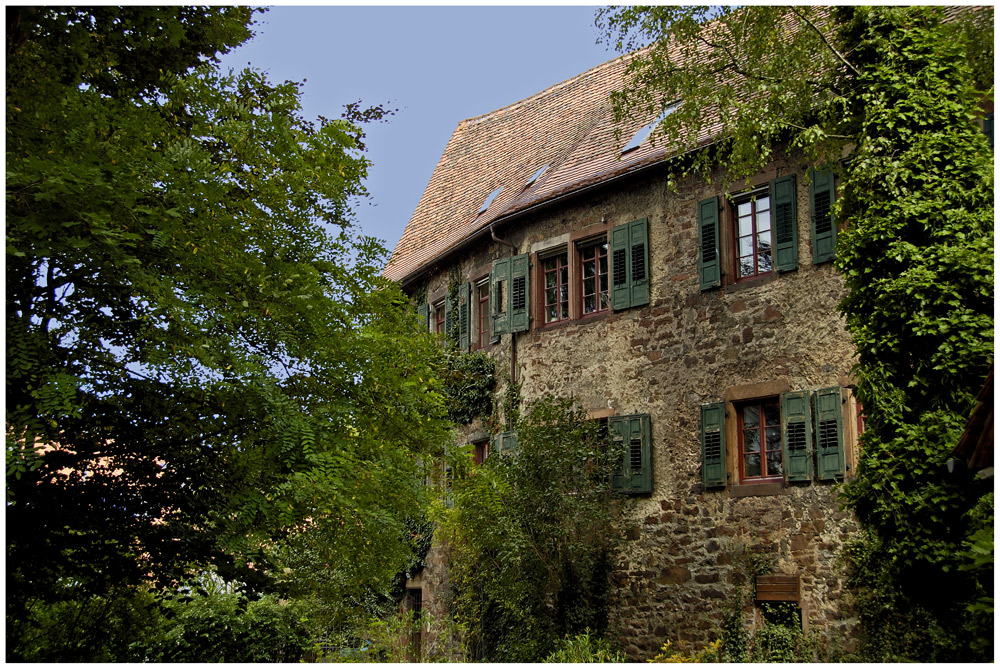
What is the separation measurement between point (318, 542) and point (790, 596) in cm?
542

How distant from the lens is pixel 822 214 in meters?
11.7

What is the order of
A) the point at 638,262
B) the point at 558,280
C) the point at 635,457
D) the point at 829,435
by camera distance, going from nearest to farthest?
the point at 829,435 < the point at 635,457 < the point at 638,262 < the point at 558,280

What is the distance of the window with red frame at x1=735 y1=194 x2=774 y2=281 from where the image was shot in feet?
40.7

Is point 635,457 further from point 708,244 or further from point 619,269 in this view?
point 708,244

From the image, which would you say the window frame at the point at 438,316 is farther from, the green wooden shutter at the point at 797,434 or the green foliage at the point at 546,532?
the green wooden shutter at the point at 797,434

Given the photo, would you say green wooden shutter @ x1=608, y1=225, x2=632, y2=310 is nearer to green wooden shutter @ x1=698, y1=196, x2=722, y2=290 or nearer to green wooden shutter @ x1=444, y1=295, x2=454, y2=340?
green wooden shutter @ x1=698, y1=196, x2=722, y2=290

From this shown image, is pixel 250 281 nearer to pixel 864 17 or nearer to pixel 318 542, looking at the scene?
pixel 318 542

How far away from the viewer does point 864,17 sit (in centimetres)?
971

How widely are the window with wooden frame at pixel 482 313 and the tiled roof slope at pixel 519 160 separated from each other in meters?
0.90

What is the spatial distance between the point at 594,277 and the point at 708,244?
217cm

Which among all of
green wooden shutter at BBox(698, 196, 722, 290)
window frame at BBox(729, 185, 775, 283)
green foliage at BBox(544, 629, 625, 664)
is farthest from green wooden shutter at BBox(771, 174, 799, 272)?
green foliage at BBox(544, 629, 625, 664)

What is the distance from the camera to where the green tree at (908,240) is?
8477 mm

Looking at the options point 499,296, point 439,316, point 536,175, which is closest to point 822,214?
point 499,296

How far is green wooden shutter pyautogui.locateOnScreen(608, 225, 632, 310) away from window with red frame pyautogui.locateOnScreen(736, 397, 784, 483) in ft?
7.53
